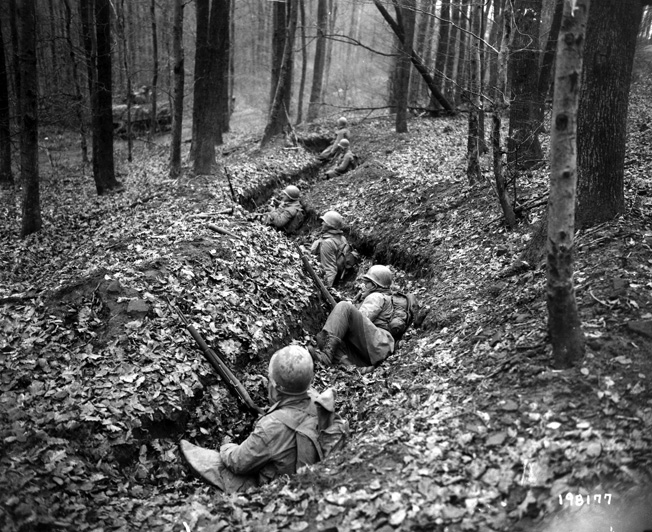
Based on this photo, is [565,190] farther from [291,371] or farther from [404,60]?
[404,60]

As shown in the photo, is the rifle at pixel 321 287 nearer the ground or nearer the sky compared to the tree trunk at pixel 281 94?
nearer the ground

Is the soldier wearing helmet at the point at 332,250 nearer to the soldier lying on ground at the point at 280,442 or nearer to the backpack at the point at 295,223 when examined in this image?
the backpack at the point at 295,223

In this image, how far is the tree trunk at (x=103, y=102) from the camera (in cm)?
1467

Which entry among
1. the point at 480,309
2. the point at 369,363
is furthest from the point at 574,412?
the point at 369,363

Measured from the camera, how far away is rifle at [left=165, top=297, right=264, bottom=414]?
5.95 metres

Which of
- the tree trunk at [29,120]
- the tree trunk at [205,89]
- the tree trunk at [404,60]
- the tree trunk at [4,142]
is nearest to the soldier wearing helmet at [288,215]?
the tree trunk at [205,89]

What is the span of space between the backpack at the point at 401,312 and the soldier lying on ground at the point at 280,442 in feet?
11.0

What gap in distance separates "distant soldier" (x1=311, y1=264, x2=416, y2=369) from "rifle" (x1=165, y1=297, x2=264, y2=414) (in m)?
1.48

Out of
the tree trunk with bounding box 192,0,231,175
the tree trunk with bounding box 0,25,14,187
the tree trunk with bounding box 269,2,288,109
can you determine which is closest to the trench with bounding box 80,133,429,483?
the tree trunk with bounding box 192,0,231,175

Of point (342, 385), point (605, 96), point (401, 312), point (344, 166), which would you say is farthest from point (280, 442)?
point (344, 166)

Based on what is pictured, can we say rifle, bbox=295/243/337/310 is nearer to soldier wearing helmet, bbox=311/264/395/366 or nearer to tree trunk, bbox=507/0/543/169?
soldier wearing helmet, bbox=311/264/395/366

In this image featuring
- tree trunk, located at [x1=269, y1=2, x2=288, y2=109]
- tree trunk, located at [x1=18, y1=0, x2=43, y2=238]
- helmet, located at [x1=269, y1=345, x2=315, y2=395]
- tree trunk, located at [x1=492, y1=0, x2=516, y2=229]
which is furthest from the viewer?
tree trunk, located at [x1=269, y1=2, x2=288, y2=109]

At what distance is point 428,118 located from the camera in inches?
987

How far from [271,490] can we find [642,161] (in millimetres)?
9408
